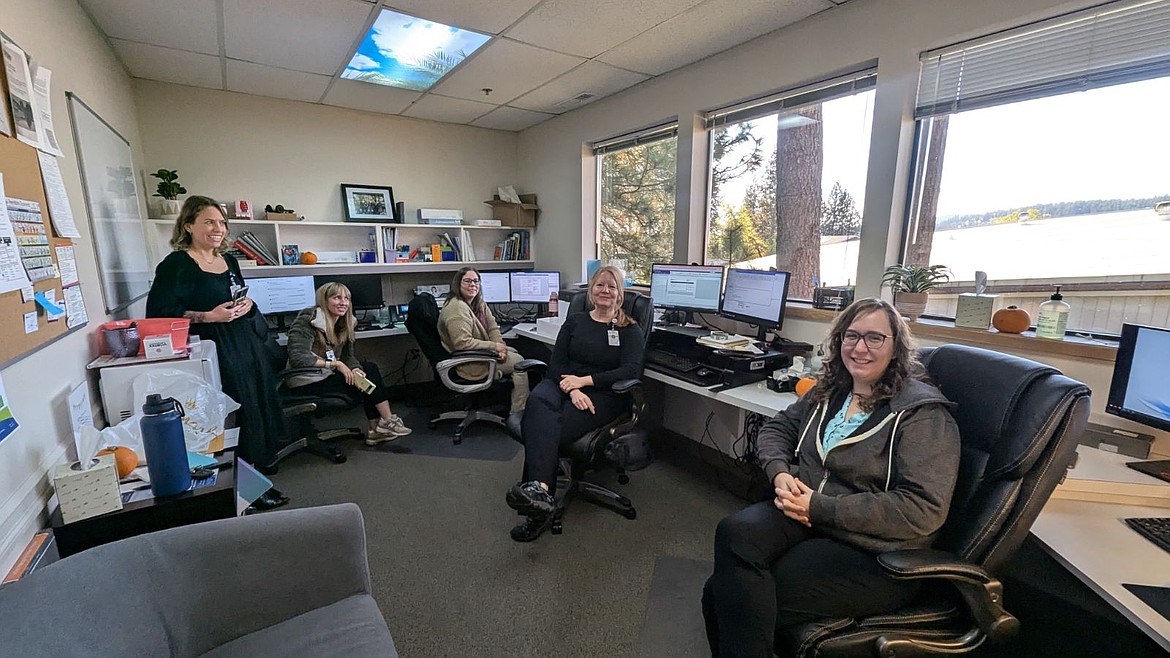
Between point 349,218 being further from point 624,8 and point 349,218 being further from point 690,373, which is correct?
point 690,373

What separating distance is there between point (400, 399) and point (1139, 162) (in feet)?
14.5

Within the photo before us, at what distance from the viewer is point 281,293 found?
3.46 meters

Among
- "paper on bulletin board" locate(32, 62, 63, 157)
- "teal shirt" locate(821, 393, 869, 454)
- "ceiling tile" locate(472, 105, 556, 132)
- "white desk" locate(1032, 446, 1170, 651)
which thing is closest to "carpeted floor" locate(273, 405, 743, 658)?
"teal shirt" locate(821, 393, 869, 454)

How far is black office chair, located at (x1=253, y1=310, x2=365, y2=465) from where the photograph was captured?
2697 mm

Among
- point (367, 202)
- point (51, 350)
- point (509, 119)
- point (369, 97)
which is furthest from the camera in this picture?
point (509, 119)

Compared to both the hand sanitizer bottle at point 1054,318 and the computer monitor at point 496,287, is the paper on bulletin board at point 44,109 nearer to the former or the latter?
the computer monitor at point 496,287

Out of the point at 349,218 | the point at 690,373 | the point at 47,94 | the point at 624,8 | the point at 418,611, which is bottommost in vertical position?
the point at 418,611

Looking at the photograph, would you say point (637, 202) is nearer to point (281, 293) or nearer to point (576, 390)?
point (576, 390)

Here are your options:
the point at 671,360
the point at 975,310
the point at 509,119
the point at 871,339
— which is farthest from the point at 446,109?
the point at 975,310

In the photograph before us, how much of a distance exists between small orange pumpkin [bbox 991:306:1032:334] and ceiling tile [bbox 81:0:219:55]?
138 inches

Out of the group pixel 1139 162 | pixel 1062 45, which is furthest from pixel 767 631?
pixel 1062 45

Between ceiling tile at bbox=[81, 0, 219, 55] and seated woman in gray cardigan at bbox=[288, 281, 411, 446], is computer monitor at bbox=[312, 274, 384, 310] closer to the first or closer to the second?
seated woman in gray cardigan at bbox=[288, 281, 411, 446]

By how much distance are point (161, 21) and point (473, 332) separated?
2190 millimetres

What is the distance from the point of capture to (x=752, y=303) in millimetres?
2500
